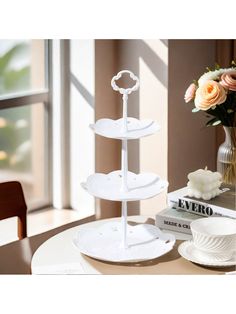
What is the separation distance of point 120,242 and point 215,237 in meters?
0.21

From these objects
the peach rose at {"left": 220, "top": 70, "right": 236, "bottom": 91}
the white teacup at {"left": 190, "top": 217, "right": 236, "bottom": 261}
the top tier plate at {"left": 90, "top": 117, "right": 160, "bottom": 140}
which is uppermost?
the peach rose at {"left": 220, "top": 70, "right": 236, "bottom": 91}

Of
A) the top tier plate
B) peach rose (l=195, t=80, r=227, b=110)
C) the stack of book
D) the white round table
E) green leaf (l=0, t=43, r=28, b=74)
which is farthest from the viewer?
green leaf (l=0, t=43, r=28, b=74)

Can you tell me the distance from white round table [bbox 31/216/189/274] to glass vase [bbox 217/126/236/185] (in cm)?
29

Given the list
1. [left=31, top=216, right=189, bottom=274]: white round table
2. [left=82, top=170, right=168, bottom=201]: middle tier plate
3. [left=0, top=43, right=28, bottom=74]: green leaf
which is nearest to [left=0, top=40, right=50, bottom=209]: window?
[left=0, top=43, right=28, bottom=74]: green leaf

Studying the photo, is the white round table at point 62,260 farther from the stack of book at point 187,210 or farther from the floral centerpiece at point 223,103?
the floral centerpiece at point 223,103

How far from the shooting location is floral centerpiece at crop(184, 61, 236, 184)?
6.63 feet

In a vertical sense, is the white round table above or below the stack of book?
below

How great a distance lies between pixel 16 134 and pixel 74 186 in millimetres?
288

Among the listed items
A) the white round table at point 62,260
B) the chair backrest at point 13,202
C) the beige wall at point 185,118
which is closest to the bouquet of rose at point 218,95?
the white round table at point 62,260

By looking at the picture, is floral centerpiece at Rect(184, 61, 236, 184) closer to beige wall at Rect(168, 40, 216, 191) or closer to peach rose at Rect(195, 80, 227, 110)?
peach rose at Rect(195, 80, 227, 110)

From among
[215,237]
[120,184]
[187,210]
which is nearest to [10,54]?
[187,210]

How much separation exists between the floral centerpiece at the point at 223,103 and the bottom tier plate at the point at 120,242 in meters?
0.33
